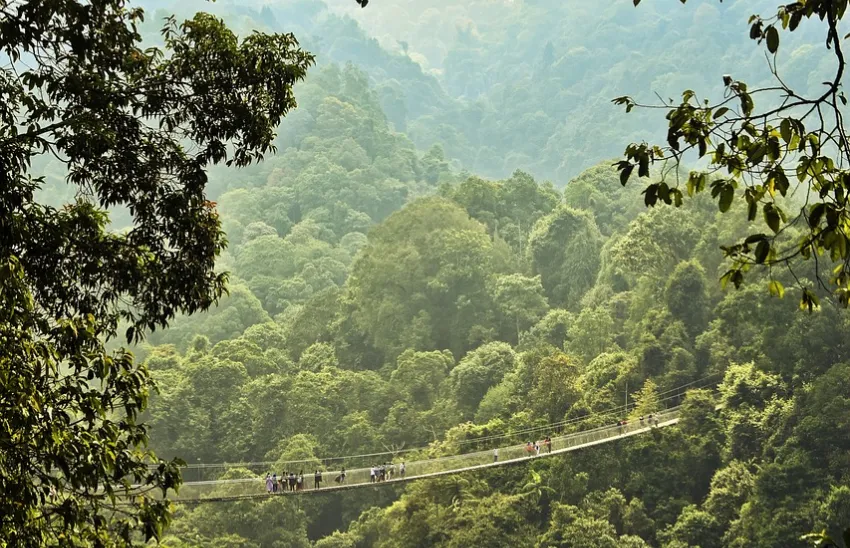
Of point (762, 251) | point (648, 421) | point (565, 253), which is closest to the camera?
point (762, 251)

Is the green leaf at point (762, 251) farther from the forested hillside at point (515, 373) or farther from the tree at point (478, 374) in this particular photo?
the tree at point (478, 374)

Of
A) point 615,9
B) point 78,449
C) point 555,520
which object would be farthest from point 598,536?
point 615,9

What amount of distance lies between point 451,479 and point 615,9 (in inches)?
2815

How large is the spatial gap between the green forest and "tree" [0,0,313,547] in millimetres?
15

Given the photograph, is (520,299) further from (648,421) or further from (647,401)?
(648,421)

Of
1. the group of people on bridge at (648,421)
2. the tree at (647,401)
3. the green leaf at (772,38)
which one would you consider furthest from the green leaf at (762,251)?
the tree at (647,401)

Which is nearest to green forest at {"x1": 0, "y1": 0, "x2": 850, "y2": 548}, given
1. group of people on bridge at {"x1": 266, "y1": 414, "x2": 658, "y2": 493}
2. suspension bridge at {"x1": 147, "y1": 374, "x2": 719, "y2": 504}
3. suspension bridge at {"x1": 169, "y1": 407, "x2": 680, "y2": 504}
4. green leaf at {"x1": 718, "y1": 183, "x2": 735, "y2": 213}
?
green leaf at {"x1": 718, "y1": 183, "x2": 735, "y2": 213}

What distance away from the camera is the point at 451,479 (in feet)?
65.9

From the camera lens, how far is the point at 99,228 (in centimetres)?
465

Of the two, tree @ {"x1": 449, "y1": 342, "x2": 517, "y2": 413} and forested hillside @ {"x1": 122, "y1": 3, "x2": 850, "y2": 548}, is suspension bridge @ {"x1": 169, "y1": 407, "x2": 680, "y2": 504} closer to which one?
forested hillside @ {"x1": 122, "y1": 3, "x2": 850, "y2": 548}

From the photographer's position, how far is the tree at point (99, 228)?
4.05 m

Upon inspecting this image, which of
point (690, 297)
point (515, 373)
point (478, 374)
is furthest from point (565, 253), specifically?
A: point (690, 297)

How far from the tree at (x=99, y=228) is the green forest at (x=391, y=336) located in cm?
2

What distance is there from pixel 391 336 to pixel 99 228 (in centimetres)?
2520
